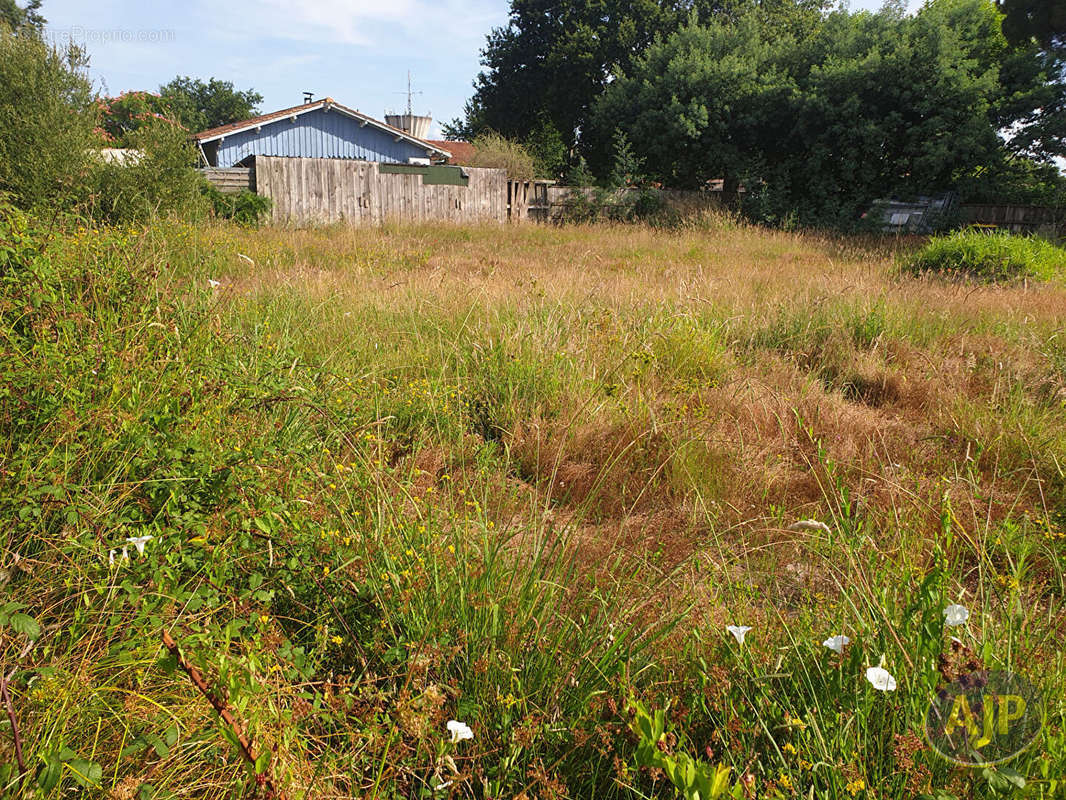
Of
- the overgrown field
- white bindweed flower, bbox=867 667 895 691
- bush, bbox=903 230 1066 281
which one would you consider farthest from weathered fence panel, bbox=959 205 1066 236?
white bindweed flower, bbox=867 667 895 691

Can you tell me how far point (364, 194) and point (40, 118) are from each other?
6.83 m

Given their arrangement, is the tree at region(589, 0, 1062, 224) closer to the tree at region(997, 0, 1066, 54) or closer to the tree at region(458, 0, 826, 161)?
the tree at region(997, 0, 1066, 54)

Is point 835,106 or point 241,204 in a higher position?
point 835,106

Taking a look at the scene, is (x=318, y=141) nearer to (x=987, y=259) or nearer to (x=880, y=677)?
(x=987, y=259)

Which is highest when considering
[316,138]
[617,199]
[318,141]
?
[316,138]

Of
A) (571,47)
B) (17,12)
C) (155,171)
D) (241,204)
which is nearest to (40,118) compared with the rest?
(155,171)

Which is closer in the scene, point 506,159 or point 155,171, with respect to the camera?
point 155,171

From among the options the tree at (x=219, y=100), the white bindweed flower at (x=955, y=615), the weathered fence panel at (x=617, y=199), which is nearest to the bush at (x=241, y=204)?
the weathered fence panel at (x=617, y=199)

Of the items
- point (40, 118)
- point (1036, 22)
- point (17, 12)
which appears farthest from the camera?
point (17, 12)

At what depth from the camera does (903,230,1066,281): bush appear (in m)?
7.27

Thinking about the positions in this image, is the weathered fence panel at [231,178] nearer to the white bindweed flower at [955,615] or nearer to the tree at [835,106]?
the tree at [835,106]

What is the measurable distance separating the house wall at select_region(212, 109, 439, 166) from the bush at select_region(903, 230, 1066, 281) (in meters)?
21.1

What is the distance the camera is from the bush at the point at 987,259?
23.9 ft

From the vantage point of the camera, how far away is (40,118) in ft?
29.8
